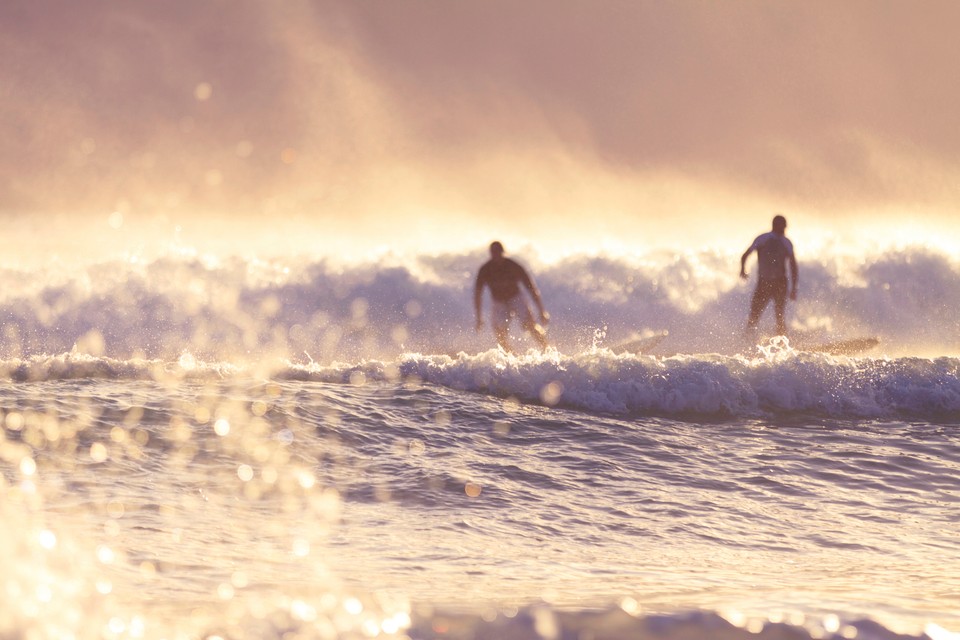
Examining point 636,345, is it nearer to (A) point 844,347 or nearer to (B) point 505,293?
(B) point 505,293

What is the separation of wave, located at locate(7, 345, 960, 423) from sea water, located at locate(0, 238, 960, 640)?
0.12 feet

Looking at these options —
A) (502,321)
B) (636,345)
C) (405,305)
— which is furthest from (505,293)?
(405,305)

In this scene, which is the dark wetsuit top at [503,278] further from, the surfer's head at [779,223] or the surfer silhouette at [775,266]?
the surfer's head at [779,223]

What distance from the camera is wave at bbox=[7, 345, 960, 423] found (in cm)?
998

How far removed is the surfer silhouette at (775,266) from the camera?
12609mm

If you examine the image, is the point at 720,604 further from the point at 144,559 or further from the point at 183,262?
the point at 183,262

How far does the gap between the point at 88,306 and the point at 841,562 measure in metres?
16.1

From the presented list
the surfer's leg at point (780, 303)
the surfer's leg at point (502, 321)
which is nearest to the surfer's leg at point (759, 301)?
the surfer's leg at point (780, 303)

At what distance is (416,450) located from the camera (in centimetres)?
759

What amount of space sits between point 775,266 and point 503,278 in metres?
4.09

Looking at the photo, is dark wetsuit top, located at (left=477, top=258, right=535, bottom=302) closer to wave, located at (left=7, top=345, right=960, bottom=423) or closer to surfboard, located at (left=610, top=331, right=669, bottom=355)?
wave, located at (left=7, top=345, right=960, bottom=423)

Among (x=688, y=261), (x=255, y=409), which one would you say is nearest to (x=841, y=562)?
(x=255, y=409)

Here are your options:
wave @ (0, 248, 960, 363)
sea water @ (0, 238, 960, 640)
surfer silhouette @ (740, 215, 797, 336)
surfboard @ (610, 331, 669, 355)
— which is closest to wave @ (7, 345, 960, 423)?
sea water @ (0, 238, 960, 640)

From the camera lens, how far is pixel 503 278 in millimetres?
12172
